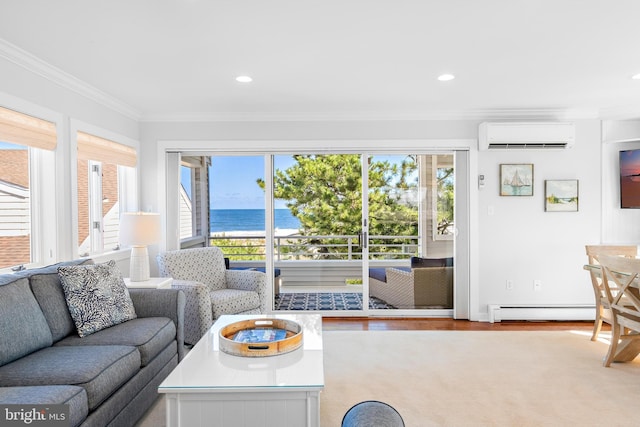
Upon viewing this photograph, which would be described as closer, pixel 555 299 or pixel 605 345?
pixel 605 345

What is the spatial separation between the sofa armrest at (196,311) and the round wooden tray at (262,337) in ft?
3.13

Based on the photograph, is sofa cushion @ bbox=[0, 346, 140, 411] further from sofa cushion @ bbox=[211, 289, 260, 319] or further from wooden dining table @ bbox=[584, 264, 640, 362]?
wooden dining table @ bbox=[584, 264, 640, 362]

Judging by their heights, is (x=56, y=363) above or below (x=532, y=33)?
below

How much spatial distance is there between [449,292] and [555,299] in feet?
3.80

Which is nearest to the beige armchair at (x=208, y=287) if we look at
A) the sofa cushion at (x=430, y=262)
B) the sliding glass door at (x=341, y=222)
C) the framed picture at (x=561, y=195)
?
the sliding glass door at (x=341, y=222)

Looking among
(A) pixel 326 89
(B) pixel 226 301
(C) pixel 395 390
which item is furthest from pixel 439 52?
(B) pixel 226 301

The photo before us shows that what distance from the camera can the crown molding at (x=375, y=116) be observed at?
4.61 meters

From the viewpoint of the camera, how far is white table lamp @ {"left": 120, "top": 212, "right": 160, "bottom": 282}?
11.2 ft

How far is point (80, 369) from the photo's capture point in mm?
1928

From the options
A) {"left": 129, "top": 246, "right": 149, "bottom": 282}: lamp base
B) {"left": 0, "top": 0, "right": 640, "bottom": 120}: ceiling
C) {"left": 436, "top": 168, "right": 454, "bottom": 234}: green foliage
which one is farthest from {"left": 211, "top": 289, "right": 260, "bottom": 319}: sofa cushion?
{"left": 436, "top": 168, "right": 454, "bottom": 234}: green foliage

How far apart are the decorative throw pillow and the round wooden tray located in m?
0.80

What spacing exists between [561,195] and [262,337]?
12.9 ft

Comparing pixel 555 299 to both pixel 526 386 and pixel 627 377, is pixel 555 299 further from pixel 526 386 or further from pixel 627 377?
pixel 526 386

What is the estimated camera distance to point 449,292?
15.9 feet
